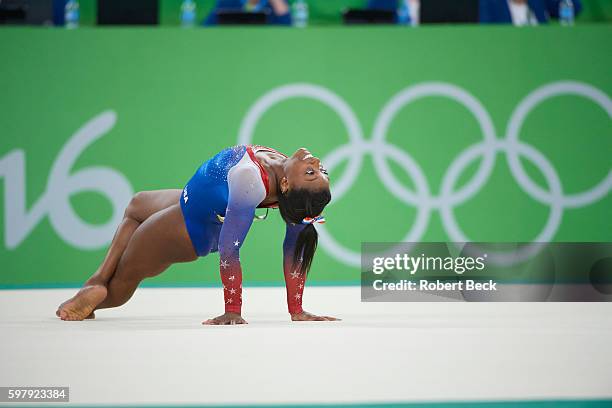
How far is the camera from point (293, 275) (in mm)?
3975

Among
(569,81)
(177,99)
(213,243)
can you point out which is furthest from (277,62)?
(213,243)

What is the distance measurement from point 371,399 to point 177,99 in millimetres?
5334

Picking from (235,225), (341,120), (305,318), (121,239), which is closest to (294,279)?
(305,318)

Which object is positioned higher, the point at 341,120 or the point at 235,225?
the point at 341,120

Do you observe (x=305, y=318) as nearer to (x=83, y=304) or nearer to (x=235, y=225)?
(x=235, y=225)

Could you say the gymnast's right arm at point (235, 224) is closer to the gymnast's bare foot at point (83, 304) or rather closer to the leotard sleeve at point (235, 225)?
the leotard sleeve at point (235, 225)

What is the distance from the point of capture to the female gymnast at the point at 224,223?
146 inches

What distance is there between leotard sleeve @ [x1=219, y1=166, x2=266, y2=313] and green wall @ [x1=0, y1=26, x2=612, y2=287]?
10.6 feet

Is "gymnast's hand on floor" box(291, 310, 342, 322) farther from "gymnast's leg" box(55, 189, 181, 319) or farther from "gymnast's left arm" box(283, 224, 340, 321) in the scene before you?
"gymnast's leg" box(55, 189, 181, 319)

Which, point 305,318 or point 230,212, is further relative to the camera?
point 305,318

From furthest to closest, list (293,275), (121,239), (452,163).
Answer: (452,163) → (121,239) → (293,275)

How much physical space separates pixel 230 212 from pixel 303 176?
1.21 feet

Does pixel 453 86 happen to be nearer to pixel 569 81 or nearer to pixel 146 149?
pixel 569 81

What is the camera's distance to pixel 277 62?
23.2 ft
